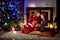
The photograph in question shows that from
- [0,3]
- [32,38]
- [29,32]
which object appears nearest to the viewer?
[32,38]

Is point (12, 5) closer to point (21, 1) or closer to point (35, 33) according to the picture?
point (21, 1)

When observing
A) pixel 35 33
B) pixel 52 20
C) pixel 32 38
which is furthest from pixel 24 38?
pixel 52 20

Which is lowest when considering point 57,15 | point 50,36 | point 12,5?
point 50,36

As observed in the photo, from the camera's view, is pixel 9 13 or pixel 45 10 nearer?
pixel 9 13

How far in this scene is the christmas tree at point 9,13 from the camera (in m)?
6.21

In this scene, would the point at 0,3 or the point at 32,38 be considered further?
the point at 0,3

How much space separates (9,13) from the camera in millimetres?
6355

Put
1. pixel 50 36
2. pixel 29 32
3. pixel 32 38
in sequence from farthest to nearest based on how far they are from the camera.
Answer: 1. pixel 29 32
2. pixel 50 36
3. pixel 32 38

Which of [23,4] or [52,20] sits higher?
[23,4]

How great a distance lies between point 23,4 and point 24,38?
261 cm

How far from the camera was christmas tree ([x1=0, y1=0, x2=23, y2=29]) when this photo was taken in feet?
20.4

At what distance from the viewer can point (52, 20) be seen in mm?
6504

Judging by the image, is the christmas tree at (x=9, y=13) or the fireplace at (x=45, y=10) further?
the fireplace at (x=45, y=10)

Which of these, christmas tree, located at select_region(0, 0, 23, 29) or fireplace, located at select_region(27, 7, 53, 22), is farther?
fireplace, located at select_region(27, 7, 53, 22)
